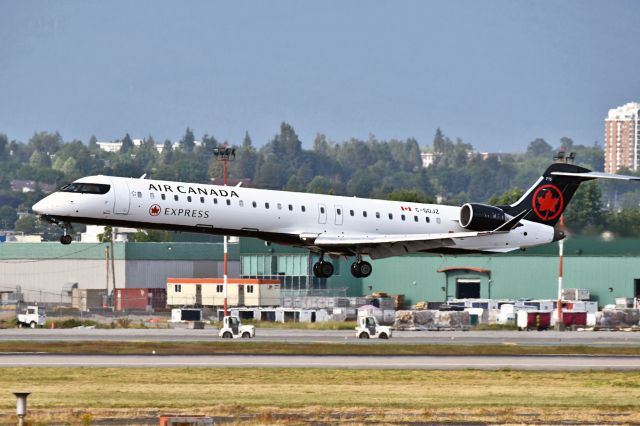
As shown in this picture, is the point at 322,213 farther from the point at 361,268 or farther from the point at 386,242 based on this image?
the point at 361,268

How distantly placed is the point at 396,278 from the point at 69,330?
40.7m

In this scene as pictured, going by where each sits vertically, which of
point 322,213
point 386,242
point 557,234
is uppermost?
point 322,213

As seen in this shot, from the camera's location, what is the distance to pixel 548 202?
73.1 metres

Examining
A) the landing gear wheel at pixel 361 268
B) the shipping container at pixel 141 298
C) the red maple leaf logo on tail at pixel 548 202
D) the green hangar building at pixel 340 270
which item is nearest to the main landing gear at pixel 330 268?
the landing gear wheel at pixel 361 268

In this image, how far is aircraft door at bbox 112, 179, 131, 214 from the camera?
59000 mm

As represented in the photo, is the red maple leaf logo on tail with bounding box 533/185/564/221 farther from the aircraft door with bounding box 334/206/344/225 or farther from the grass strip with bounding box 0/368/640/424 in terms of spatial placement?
the grass strip with bounding box 0/368/640/424

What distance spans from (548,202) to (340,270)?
2175 inches

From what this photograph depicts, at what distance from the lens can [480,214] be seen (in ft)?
224

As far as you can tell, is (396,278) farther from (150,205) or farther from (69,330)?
(150,205)

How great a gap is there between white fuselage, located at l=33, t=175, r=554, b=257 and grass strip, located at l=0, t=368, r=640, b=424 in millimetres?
7884

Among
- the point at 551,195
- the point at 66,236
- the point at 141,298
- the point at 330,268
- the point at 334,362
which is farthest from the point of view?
the point at 141,298

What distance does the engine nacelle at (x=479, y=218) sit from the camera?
68062 mm

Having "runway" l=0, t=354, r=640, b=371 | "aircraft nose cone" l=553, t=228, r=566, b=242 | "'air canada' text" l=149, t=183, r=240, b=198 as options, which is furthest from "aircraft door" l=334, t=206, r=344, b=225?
"aircraft nose cone" l=553, t=228, r=566, b=242

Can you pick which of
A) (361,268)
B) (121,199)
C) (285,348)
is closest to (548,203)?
(361,268)
